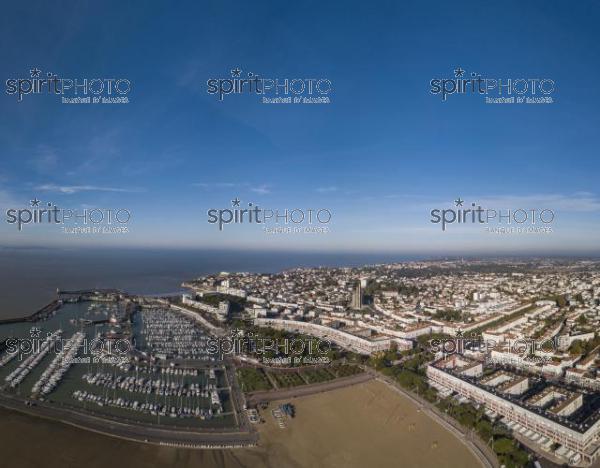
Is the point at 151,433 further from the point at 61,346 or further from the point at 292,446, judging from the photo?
the point at 61,346

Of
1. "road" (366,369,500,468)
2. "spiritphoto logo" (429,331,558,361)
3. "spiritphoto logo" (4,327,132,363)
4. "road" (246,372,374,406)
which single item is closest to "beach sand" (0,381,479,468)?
"road" (366,369,500,468)

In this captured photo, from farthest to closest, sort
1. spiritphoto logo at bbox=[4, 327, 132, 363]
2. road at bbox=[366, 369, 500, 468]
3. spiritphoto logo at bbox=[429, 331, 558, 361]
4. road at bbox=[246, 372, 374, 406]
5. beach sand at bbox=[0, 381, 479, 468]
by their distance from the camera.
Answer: spiritphoto logo at bbox=[429, 331, 558, 361], spiritphoto logo at bbox=[4, 327, 132, 363], road at bbox=[246, 372, 374, 406], road at bbox=[366, 369, 500, 468], beach sand at bbox=[0, 381, 479, 468]

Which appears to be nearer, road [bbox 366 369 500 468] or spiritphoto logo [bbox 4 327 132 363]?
road [bbox 366 369 500 468]

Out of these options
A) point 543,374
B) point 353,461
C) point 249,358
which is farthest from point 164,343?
point 543,374

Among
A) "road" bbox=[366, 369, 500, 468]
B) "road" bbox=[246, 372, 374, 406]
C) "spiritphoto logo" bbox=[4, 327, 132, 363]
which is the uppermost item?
"spiritphoto logo" bbox=[4, 327, 132, 363]

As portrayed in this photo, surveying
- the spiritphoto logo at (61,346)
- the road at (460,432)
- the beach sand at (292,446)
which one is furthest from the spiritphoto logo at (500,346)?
the spiritphoto logo at (61,346)

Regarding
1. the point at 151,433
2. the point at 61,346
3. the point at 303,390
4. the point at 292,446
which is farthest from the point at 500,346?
the point at 61,346

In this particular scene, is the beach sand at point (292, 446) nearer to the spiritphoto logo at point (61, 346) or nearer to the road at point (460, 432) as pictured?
the road at point (460, 432)

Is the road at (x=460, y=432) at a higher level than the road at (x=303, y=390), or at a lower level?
lower

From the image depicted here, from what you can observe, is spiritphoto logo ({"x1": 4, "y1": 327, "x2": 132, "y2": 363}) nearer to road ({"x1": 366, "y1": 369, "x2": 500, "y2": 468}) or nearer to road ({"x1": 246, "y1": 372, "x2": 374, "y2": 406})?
road ({"x1": 246, "y1": 372, "x2": 374, "y2": 406})

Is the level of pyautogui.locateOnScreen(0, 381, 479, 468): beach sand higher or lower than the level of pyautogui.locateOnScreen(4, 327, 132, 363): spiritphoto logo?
lower

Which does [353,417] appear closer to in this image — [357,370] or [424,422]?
[424,422]
